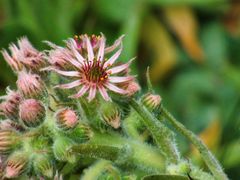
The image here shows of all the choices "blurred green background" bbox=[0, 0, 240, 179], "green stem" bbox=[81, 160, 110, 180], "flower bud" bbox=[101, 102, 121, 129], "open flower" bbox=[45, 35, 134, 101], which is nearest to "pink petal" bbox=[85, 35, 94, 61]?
"open flower" bbox=[45, 35, 134, 101]

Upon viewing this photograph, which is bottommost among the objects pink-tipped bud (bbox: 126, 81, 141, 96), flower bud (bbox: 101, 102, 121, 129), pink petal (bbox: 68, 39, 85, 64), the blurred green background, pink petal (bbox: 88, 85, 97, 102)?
flower bud (bbox: 101, 102, 121, 129)

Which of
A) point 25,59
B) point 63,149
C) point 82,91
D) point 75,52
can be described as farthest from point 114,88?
point 25,59

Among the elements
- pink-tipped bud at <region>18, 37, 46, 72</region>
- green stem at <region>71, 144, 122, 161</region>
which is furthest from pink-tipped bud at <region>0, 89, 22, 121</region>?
green stem at <region>71, 144, 122, 161</region>

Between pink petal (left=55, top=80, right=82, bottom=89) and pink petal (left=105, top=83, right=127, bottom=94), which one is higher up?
pink petal (left=55, top=80, right=82, bottom=89)

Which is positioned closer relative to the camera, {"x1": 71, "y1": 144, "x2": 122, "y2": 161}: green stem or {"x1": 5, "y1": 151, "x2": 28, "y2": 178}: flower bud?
{"x1": 71, "y1": 144, "x2": 122, "y2": 161}: green stem

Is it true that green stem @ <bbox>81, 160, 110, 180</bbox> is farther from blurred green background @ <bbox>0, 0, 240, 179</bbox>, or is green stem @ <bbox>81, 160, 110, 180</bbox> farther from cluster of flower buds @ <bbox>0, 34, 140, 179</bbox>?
blurred green background @ <bbox>0, 0, 240, 179</bbox>

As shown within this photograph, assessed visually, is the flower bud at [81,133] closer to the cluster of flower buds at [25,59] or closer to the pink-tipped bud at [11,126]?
the pink-tipped bud at [11,126]

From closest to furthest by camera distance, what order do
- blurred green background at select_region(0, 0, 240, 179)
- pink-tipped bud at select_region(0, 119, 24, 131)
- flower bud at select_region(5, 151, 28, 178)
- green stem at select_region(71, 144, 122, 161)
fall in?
green stem at select_region(71, 144, 122, 161)
flower bud at select_region(5, 151, 28, 178)
pink-tipped bud at select_region(0, 119, 24, 131)
blurred green background at select_region(0, 0, 240, 179)

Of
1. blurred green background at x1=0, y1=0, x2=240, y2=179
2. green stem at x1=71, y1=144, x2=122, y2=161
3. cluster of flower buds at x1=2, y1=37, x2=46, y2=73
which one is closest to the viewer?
green stem at x1=71, y1=144, x2=122, y2=161
